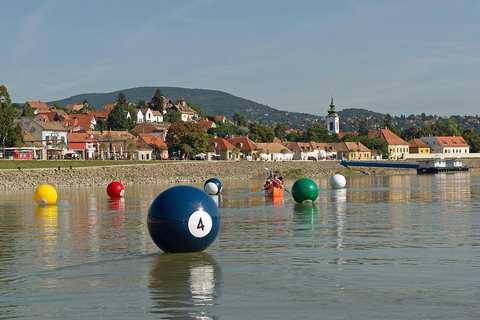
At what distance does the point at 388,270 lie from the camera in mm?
13352

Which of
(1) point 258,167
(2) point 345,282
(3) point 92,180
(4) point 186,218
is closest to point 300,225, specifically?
(4) point 186,218

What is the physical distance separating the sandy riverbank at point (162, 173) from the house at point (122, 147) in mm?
26259

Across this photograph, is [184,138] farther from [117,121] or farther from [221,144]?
[117,121]

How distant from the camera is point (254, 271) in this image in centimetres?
1355

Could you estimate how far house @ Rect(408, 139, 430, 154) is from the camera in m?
195

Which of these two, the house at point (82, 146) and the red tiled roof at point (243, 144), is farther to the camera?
the red tiled roof at point (243, 144)

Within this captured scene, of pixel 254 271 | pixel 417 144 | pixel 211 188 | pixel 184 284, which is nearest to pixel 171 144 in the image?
pixel 211 188

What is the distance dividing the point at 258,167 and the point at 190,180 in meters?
28.5

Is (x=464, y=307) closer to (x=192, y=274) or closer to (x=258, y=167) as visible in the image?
(x=192, y=274)

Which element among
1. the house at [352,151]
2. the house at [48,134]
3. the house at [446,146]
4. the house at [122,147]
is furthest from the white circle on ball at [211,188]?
the house at [446,146]

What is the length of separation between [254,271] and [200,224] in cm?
219

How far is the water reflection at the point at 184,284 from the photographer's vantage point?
10.3m

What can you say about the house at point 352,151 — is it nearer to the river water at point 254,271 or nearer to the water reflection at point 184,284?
the river water at point 254,271

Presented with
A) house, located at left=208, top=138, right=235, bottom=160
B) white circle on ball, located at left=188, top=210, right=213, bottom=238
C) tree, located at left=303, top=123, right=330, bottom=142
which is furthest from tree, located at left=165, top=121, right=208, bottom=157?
white circle on ball, located at left=188, top=210, right=213, bottom=238
